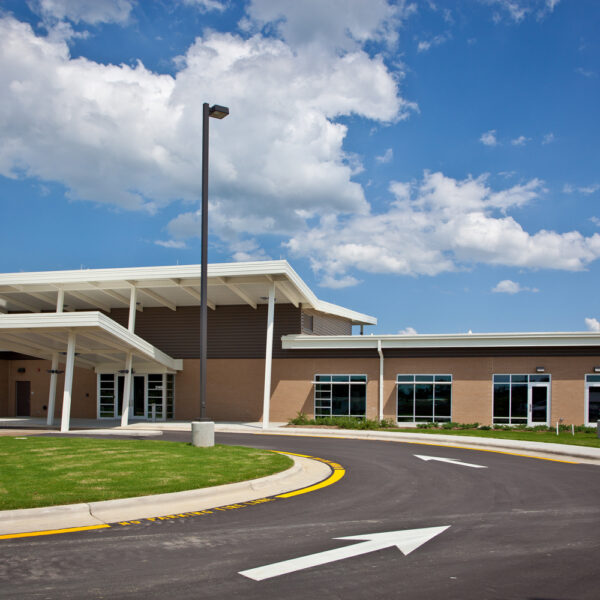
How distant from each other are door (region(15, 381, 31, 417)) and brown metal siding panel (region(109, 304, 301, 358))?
7.13 meters

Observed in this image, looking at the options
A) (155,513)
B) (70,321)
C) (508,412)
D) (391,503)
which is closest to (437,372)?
(508,412)

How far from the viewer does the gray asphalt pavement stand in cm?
568

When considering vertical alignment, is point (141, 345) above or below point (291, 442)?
above

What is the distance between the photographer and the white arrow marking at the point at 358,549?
619cm

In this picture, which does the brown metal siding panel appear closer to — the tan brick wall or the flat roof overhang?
the flat roof overhang

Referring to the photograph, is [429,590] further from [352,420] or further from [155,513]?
[352,420]

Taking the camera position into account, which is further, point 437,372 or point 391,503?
point 437,372

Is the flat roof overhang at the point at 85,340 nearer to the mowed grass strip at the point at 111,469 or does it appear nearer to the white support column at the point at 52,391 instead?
the white support column at the point at 52,391

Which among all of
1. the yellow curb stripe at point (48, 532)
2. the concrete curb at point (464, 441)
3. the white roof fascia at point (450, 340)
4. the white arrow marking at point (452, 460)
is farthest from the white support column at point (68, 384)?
the yellow curb stripe at point (48, 532)

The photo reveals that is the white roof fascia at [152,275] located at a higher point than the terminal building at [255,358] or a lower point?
higher

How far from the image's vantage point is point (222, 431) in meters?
25.1

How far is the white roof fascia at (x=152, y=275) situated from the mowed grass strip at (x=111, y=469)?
10.2 meters

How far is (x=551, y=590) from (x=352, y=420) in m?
22.1

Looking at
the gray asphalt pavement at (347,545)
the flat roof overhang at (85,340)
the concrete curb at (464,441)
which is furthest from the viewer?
the flat roof overhang at (85,340)
